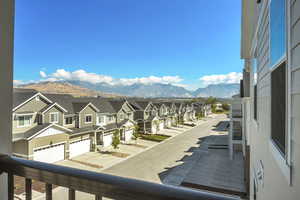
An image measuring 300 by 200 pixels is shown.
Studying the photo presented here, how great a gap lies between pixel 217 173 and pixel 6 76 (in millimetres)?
8088

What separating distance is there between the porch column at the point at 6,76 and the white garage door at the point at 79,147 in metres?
7.04

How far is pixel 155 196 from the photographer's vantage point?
0.51 meters

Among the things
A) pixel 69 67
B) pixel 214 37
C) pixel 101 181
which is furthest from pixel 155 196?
pixel 214 37

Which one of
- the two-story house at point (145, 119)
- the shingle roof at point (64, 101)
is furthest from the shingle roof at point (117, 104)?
the shingle roof at point (64, 101)

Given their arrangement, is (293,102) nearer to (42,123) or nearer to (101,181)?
(101,181)

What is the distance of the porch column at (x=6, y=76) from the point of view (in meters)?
0.91

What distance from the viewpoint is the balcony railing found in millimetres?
508

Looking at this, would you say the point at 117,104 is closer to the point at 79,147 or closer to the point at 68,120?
the point at 68,120

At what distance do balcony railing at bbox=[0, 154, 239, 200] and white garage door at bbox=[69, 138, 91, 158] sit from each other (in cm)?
715

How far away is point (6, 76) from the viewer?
3.05ft

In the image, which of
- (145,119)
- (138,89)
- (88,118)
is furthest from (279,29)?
(145,119)

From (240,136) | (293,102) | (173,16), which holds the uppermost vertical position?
(173,16)

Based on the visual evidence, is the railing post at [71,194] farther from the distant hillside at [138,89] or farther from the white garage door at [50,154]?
the white garage door at [50,154]

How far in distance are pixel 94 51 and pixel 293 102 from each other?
213 inches
